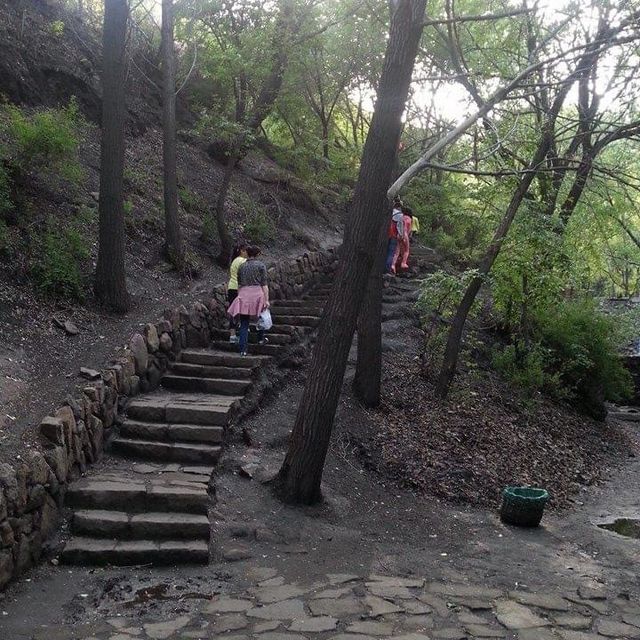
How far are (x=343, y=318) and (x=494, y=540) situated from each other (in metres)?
3.08

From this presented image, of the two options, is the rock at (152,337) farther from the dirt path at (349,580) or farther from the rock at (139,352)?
the dirt path at (349,580)

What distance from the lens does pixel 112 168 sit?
9930 mm

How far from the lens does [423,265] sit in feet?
61.6

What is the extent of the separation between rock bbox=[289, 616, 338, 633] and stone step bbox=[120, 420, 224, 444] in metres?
3.35

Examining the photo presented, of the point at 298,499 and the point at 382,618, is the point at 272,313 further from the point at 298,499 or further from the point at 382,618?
the point at 382,618

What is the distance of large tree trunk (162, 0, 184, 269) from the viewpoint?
12.3 meters

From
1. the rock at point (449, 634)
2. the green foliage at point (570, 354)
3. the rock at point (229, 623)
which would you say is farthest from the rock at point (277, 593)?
the green foliage at point (570, 354)

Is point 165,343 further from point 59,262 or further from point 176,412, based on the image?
point 59,262

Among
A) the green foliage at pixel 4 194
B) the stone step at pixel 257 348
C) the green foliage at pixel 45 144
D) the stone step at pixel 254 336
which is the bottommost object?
the stone step at pixel 257 348

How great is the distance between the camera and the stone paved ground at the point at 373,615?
496 cm

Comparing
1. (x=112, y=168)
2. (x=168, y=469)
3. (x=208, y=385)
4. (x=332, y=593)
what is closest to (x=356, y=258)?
(x=168, y=469)

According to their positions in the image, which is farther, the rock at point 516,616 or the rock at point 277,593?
the rock at point 277,593

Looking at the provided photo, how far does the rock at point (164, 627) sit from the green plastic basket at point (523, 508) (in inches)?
186

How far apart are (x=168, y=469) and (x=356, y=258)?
10.3 feet
